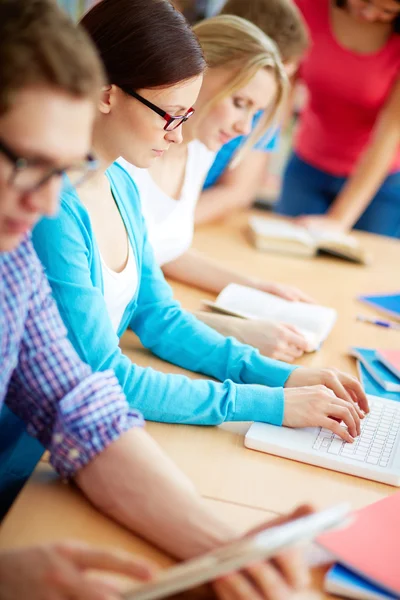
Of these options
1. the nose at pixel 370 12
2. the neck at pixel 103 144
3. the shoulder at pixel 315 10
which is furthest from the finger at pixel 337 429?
the shoulder at pixel 315 10

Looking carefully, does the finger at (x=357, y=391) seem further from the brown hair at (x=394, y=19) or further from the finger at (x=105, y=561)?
the brown hair at (x=394, y=19)

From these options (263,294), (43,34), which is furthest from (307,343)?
(43,34)

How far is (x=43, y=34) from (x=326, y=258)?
1.58 m

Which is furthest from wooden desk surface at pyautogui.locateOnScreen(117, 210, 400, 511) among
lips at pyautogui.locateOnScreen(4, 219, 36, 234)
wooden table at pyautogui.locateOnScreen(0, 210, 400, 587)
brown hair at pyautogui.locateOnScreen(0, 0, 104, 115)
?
brown hair at pyautogui.locateOnScreen(0, 0, 104, 115)

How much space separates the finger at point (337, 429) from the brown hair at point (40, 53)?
2.13 feet

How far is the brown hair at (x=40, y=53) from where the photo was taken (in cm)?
74

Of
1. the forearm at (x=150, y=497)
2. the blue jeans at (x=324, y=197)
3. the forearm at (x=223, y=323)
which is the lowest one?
the blue jeans at (x=324, y=197)

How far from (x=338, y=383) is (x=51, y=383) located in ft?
1.74

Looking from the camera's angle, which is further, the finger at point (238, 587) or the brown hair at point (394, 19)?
the brown hair at point (394, 19)

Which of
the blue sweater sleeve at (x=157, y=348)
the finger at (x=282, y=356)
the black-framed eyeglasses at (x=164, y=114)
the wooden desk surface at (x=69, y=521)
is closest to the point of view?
the wooden desk surface at (x=69, y=521)

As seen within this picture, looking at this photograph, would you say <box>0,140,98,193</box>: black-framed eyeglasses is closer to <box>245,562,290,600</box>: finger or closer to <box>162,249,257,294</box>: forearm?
<box>245,562,290,600</box>: finger

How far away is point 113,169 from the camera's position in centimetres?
141

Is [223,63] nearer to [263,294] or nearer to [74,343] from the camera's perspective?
[263,294]

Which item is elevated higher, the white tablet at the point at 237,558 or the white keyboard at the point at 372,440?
the white tablet at the point at 237,558
